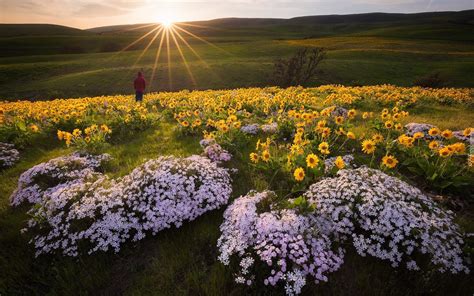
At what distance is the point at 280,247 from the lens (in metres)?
4.13

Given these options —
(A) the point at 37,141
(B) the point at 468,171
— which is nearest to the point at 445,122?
(B) the point at 468,171

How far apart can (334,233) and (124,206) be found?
378 cm

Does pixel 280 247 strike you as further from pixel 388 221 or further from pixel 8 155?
pixel 8 155

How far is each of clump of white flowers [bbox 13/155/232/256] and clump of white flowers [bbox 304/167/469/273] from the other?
2052 millimetres

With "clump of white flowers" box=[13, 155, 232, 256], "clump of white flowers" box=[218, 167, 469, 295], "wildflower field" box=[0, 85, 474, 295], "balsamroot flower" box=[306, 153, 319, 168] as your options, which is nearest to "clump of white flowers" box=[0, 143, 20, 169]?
"wildflower field" box=[0, 85, 474, 295]

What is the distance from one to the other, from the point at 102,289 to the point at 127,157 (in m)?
4.55

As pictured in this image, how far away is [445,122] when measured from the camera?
1068 cm

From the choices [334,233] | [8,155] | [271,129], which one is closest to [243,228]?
[334,233]

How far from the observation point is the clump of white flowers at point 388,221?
4.05 metres

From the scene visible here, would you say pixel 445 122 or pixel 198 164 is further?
pixel 445 122

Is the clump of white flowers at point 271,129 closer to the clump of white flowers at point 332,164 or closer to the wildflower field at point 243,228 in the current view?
the wildflower field at point 243,228

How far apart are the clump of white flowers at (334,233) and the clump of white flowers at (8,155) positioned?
7856 mm

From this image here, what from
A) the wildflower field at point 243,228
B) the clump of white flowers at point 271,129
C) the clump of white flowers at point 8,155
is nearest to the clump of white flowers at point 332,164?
the wildflower field at point 243,228

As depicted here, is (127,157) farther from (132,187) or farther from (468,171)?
(468,171)
